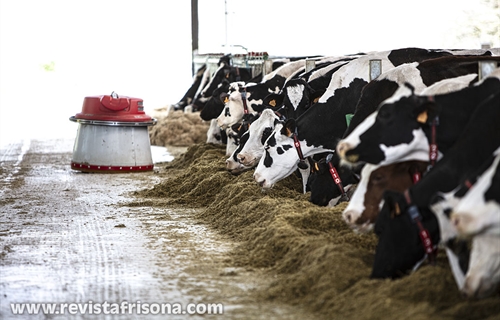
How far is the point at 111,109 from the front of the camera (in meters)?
9.52

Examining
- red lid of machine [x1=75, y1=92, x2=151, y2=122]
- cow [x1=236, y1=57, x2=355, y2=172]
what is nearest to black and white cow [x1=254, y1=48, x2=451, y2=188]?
cow [x1=236, y1=57, x2=355, y2=172]

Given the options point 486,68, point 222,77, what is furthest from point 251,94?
point 486,68

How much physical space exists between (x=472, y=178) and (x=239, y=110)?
5.70 metres

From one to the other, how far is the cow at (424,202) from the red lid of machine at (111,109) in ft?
19.8

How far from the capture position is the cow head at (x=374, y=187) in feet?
13.9

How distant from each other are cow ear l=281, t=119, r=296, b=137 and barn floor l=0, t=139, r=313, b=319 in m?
1.00

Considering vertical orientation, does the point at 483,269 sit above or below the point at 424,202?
below

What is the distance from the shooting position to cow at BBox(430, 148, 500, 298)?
309 cm

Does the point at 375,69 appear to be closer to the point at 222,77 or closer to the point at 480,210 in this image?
the point at 480,210

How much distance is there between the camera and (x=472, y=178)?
3480 millimetres

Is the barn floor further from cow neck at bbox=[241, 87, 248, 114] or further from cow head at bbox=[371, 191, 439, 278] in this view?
cow neck at bbox=[241, 87, 248, 114]

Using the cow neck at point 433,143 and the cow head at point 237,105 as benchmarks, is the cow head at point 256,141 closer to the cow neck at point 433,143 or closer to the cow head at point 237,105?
the cow head at point 237,105

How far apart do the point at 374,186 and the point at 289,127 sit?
205 centimetres

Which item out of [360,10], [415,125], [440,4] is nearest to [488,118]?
[415,125]
